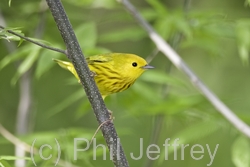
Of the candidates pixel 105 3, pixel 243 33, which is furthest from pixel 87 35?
pixel 243 33

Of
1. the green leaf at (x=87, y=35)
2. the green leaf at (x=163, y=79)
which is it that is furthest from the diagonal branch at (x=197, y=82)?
the green leaf at (x=87, y=35)

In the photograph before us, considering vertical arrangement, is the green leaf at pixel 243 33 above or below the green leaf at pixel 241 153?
above

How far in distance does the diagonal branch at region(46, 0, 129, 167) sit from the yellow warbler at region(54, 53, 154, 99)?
93 centimetres

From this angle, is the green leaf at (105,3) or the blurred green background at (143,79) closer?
the blurred green background at (143,79)

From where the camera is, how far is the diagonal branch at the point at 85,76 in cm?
220

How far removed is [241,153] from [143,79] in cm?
105

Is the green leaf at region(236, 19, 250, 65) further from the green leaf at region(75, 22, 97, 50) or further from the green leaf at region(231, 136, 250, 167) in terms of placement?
the green leaf at region(75, 22, 97, 50)

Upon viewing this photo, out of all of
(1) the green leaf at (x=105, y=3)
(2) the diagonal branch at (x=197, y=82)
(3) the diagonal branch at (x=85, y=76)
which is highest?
(1) the green leaf at (x=105, y=3)

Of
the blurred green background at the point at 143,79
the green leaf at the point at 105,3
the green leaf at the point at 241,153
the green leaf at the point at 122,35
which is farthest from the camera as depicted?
the green leaf at the point at 105,3

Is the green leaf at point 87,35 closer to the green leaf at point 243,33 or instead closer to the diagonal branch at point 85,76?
the green leaf at point 243,33

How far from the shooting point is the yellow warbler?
3.34 meters

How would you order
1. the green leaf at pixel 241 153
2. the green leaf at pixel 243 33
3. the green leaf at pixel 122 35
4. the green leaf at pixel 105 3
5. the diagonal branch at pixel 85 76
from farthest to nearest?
the green leaf at pixel 105 3 → the green leaf at pixel 122 35 → the green leaf at pixel 243 33 → the green leaf at pixel 241 153 → the diagonal branch at pixel 85 76

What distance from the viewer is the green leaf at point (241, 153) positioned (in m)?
3.32

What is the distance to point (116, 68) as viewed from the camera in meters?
3.47
